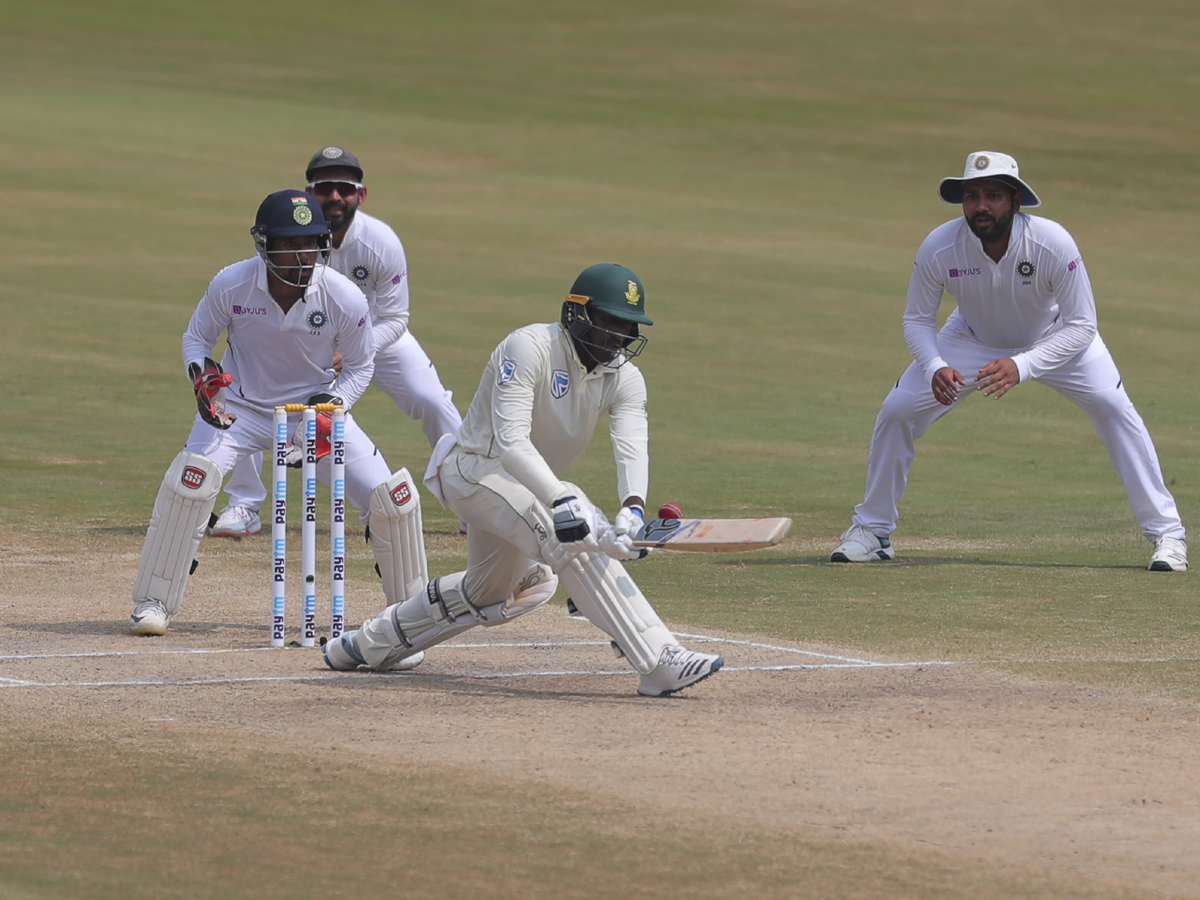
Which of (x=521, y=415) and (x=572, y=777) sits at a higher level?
(x=521, y=415)

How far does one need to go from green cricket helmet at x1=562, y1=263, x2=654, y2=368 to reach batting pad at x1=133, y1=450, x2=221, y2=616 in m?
2.15

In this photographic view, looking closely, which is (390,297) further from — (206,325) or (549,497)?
(549,497)

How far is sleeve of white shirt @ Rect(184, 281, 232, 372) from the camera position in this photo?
384 inches

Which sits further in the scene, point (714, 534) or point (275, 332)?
point (275, 332)

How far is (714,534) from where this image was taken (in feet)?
25.0

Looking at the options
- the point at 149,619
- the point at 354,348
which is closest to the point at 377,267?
the point at 354,348

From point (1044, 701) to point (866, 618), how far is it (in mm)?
2069

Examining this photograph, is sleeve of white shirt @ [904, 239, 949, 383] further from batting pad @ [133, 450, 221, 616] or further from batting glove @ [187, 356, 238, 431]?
batting pad @ [133, 450, 221, 616]

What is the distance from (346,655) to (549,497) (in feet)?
4.10

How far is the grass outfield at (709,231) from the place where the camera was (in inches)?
458

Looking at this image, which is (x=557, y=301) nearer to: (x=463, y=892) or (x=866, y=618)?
(x=866, y=618)

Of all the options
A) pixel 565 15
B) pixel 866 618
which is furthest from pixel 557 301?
pixel 565 15

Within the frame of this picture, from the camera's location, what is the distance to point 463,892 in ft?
17.1

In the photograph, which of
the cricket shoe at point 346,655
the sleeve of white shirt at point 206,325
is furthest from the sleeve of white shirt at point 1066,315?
the cricket shoe at point 346,655
